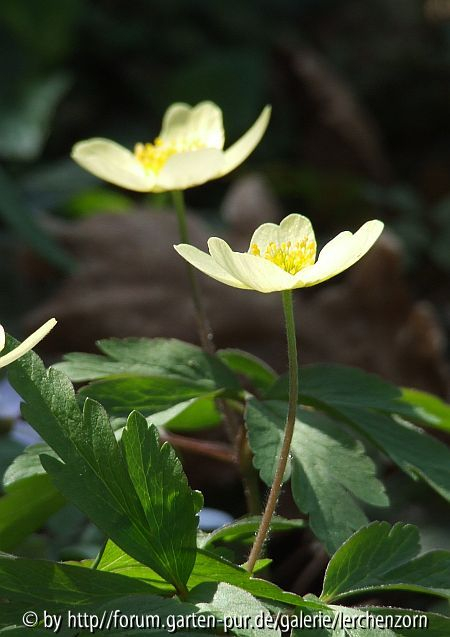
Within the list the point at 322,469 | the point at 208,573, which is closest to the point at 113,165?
the point at 322,469

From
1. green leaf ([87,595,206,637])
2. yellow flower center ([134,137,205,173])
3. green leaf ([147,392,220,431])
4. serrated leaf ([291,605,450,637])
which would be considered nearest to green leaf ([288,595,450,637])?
serrated leaf ([291,605,450,637])

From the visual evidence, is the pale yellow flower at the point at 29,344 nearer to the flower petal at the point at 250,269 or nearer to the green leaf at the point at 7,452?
the flower petal at the point at 250,269

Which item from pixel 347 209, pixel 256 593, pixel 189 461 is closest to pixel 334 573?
pixel 256 593

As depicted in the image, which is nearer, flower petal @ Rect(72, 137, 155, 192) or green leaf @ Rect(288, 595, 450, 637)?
green leaf @ Rect(288, 595, 450, 637)

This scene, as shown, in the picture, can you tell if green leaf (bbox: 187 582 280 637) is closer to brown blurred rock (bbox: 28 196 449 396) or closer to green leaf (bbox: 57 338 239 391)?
green leaf (bbox: 57 338 239 391)

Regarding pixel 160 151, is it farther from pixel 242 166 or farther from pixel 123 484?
pixel 242 166

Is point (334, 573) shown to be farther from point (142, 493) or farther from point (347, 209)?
point (347, 209)

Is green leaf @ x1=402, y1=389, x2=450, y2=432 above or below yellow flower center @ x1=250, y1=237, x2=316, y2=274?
below
